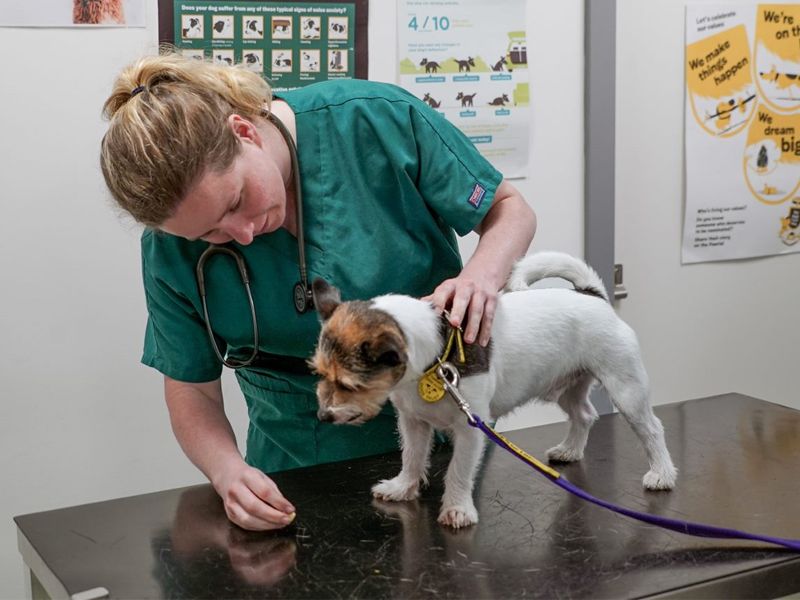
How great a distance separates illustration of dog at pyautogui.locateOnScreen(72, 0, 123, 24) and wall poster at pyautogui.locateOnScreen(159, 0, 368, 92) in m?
0.10

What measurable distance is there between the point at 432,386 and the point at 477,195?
1.37 feet

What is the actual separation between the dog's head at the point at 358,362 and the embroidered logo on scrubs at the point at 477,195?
1.27 feet

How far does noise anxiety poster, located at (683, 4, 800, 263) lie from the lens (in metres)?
3.05

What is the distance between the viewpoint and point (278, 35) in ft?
7.93

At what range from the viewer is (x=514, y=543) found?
1290mm

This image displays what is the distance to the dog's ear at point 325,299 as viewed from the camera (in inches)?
50.7

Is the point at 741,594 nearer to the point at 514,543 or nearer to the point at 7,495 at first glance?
the point at 514,543

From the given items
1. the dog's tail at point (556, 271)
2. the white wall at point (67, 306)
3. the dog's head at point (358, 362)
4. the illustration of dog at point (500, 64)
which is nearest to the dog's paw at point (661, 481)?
the dog's tail at point (556, 271)

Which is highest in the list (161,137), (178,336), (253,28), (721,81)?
(253,28)

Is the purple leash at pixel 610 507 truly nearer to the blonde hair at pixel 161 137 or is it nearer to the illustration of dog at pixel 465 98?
the blonde hair at pixel 161 137

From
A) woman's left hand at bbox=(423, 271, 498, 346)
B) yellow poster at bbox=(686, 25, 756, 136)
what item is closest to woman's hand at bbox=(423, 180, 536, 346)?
woman's left hand at bbox=(423, 271, 498, 346)

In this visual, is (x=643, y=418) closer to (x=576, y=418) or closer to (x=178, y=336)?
(x=576, y=418)

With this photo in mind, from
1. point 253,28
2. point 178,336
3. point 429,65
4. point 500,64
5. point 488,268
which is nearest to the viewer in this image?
point 488,268

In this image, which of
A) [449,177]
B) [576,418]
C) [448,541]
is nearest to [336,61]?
[449,177]
